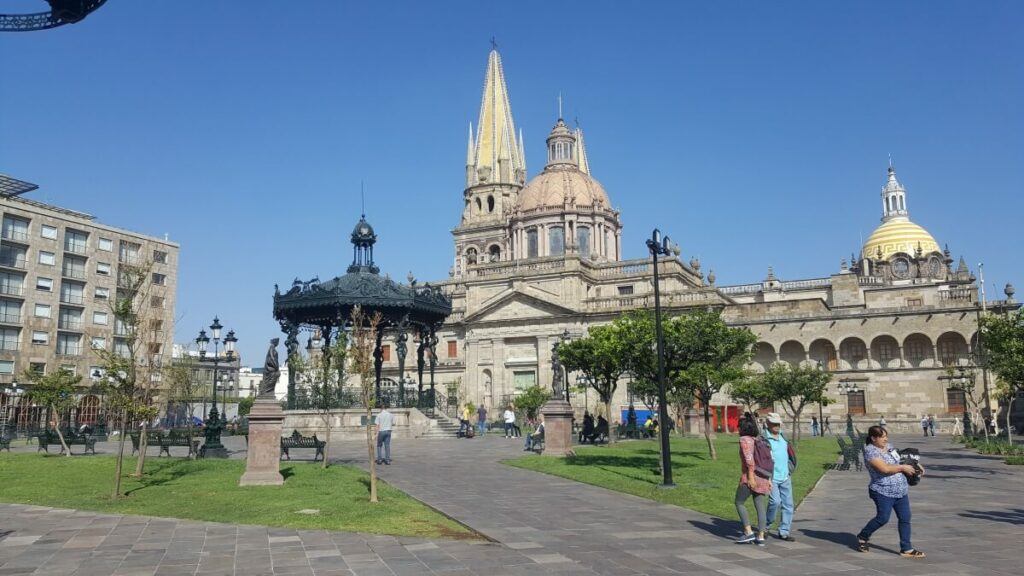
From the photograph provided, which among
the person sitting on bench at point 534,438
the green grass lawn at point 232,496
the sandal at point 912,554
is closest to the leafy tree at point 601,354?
the person sitting on bench at point 534,438

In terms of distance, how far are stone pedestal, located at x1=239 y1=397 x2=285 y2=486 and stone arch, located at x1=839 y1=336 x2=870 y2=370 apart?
4172 centimetres

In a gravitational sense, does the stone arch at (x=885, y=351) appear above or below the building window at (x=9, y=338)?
below

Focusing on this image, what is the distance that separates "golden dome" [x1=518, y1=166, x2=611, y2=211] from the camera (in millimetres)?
65188

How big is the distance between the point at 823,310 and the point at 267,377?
4119cm

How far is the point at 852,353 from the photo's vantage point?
4847 cm

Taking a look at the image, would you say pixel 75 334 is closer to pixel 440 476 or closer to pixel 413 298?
pixel 413 298

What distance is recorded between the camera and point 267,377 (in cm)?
1641

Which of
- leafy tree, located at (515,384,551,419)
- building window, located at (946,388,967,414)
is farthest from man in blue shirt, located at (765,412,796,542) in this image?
building window, located at (946,388,967,414)

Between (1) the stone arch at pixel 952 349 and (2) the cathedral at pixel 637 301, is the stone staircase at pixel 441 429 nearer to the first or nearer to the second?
(2) the cathedral at pixel 637 301

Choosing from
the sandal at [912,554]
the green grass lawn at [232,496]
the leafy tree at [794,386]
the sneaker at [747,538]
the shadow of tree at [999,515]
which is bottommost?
the shadow of tree at [999,515]

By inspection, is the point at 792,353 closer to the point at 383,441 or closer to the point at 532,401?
the point at 532,401

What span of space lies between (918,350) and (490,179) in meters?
44.8

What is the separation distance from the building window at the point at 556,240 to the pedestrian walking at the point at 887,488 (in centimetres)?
5535

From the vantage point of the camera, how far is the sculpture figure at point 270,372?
1590 cm
